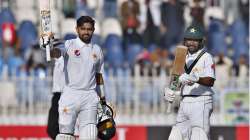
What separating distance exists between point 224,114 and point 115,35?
3.75 meters

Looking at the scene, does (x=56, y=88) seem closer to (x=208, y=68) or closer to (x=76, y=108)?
(x=76, y=108)

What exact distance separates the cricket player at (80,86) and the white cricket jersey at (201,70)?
1.08 m

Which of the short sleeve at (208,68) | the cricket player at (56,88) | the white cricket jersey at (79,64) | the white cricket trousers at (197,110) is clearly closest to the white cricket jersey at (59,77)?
the cricket player at (56,88)

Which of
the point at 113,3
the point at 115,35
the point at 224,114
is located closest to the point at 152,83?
the point at 224,114

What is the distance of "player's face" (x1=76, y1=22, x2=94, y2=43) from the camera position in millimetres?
9570

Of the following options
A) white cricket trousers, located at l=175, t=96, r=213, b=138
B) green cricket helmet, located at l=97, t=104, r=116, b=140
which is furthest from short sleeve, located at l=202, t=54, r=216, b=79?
green cricket helmet, located at l=97, t=104, r=116, b=140

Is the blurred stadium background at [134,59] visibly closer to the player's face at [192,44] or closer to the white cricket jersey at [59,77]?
the white cricket jersey at [59,77]

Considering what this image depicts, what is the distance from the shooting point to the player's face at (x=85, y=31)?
31.4 feet

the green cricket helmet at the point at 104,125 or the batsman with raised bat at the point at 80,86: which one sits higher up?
the batsman with raised bat at the point at 80,86

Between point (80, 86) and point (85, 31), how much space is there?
583 mm

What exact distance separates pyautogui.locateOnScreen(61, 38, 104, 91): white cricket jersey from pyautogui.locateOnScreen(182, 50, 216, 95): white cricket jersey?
3.57 ft

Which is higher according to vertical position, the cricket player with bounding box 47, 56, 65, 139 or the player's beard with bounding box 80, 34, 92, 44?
the player's beard with bounding box 80, 34, 92, 44

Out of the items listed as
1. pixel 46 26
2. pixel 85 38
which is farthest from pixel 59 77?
pixel 46 26

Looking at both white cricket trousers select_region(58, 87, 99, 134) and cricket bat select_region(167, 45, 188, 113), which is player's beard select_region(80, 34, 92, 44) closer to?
white cricket trousers select_region(58, 87, 99, 134)
